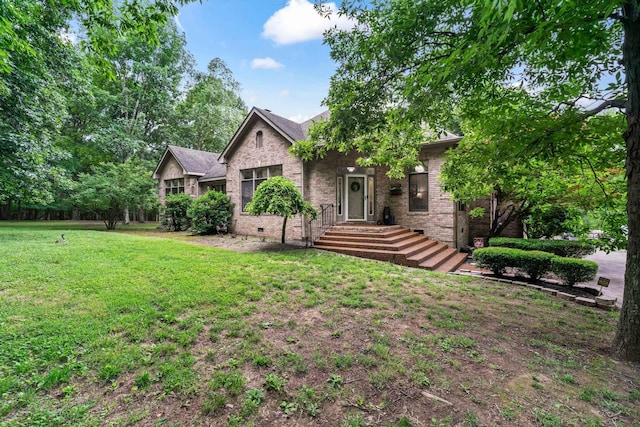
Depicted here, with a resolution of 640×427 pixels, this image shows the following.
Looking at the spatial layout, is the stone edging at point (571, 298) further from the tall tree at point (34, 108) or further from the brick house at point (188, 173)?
the brick house at point (188, 173)

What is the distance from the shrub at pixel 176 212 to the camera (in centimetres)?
1611

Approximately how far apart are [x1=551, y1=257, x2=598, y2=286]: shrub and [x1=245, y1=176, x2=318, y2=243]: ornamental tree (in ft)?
23.4

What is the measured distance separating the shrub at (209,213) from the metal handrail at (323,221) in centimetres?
552

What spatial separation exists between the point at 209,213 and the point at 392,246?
9.75 m

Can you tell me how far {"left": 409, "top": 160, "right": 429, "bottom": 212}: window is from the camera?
10.8 meters

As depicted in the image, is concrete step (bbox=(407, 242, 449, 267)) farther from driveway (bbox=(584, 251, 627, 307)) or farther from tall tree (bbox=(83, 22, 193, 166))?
tall tree (bbox=(83, 22, 193, 166))

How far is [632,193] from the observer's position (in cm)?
304

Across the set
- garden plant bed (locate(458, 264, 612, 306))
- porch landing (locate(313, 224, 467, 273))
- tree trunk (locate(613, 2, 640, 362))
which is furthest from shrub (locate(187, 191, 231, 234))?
tree trunk (locate(613, 2, 640, 362))

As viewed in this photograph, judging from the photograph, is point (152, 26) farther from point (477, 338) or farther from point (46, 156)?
point (46, 156)

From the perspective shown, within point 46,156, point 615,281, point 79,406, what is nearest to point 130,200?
point 46,156

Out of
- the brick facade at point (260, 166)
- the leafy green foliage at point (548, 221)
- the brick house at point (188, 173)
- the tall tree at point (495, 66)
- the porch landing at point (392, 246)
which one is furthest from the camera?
the brick house at point (188, 173)

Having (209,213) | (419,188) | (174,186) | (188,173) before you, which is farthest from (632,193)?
(174,186)

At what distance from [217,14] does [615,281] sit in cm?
1211

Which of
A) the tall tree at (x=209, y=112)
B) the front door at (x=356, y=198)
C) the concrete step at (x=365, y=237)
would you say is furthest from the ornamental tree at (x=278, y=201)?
the tall tree at (x=209, y=112)
